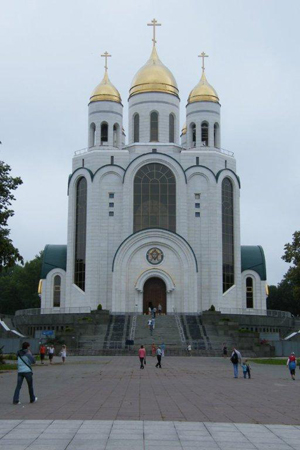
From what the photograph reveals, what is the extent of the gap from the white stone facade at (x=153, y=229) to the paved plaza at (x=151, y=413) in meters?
31.0

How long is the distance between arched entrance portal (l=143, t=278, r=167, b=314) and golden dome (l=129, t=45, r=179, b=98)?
17.7 metres

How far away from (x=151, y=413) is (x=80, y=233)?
152 feet

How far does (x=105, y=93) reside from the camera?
63250 millimetres

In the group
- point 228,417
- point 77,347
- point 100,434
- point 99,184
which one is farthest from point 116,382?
point 99,184

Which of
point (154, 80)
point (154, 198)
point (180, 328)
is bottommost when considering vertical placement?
point (180, 328)

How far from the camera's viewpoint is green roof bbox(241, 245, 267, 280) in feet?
205

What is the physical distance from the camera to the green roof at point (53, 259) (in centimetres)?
6184

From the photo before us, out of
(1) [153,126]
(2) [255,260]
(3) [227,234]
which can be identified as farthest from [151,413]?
A: (1) [153,126]

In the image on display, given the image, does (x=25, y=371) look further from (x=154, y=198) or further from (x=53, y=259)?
(x=53, y=259)

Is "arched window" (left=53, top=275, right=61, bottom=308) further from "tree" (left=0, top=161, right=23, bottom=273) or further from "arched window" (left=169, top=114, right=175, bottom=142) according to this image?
"tree" (left=0, top=161, right=23, bottom=273)

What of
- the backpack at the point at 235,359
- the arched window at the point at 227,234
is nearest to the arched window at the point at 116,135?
Answer: the arched window at the point at 227,234

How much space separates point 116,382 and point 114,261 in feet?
112

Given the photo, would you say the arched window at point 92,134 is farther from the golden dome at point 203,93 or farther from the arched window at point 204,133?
the arched window at point 204,133

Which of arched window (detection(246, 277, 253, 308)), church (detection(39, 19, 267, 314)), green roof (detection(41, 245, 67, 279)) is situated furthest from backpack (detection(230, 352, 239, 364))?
green roof (detection(41, 245, 67, 279))
